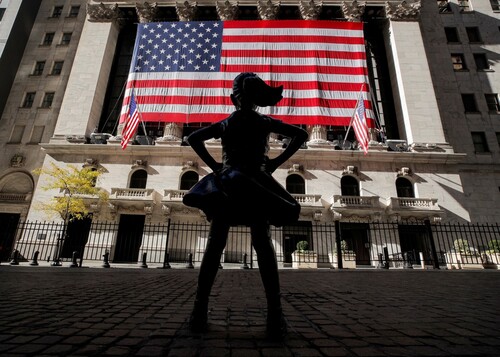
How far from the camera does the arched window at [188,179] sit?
21672 mm

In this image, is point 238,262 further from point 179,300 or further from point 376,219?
point 179,300

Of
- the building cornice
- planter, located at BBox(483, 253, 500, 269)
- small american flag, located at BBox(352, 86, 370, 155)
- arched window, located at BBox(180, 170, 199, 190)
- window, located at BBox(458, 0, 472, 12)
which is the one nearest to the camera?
planter, located at BBox(483, 253, 500, 269)

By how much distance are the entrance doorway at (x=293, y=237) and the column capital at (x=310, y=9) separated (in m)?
20.3

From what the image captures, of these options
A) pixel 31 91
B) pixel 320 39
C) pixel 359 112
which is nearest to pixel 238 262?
pixel 359 112

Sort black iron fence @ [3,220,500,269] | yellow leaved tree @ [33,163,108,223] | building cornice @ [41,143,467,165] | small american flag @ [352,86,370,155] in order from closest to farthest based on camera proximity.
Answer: small american flag @ [352,86,370,155] → black iron fence @ [3,220,500,269] → yellow leaved tree @ [33,163,108,223] → building cornice @ [41,143,467,165]

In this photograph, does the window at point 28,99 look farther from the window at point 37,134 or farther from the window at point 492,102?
the window at point 492,102

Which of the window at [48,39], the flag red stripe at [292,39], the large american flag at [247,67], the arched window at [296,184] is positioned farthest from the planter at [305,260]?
the window at [48,39]

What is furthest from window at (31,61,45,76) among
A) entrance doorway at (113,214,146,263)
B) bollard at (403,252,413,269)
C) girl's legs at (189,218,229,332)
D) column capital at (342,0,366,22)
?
bollard at (403,252,413,269)

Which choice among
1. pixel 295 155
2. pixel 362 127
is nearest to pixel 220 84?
pixel 295 155

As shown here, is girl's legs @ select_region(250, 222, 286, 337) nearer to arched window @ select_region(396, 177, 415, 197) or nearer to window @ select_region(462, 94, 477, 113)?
arched window @ select_region(396, 177, 415, 197)

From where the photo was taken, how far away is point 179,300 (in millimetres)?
3586

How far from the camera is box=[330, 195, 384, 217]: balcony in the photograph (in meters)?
19.3

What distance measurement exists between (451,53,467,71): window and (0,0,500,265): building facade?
100 millimetres

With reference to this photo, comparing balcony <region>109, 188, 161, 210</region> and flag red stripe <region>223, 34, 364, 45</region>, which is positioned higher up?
flag red stripe <region>223, 34, 364, 45</region>
